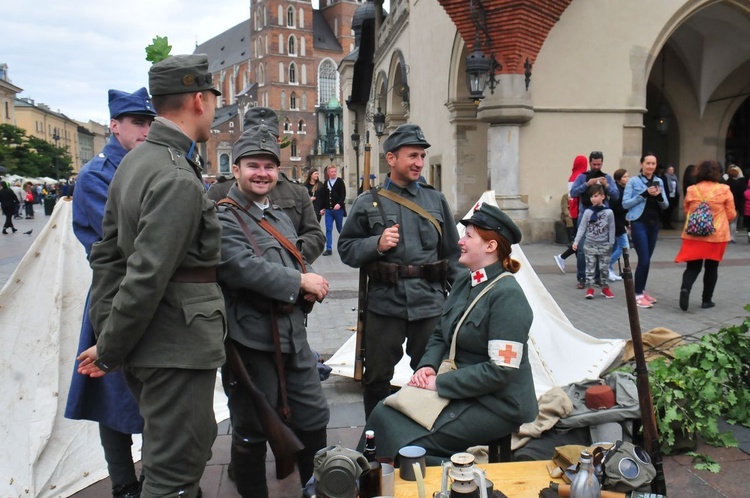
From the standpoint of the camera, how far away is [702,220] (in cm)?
775

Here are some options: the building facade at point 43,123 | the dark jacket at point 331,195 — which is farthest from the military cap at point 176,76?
the building facade at point 43,123

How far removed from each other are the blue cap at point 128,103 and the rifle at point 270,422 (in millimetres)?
1206

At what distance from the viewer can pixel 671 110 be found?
62.7 feet

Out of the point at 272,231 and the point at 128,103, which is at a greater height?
the point at 128,103

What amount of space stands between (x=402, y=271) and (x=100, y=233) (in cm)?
170

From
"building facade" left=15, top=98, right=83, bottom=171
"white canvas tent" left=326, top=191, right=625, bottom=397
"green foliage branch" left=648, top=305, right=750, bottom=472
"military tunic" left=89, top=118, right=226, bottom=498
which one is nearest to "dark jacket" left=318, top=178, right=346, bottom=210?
"white canvas tent" left=326, top=191, right=625, bottom=397

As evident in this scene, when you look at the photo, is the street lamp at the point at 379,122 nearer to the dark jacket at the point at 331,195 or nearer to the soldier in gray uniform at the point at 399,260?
the dark jacket at the point at 331,195

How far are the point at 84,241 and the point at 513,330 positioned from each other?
2.07 m

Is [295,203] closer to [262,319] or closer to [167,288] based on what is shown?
[262,319]

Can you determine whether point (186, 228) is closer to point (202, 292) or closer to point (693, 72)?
point (202, 292)

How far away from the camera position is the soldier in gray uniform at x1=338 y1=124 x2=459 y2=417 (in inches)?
153

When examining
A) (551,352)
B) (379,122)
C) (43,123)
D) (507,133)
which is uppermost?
(43,123)

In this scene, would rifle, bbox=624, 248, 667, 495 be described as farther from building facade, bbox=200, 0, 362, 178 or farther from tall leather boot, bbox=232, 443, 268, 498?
building facade, bbox=200, 0, 362, 178

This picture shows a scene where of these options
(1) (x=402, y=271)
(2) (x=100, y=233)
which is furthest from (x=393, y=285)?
(2) (x=100, y=233)
